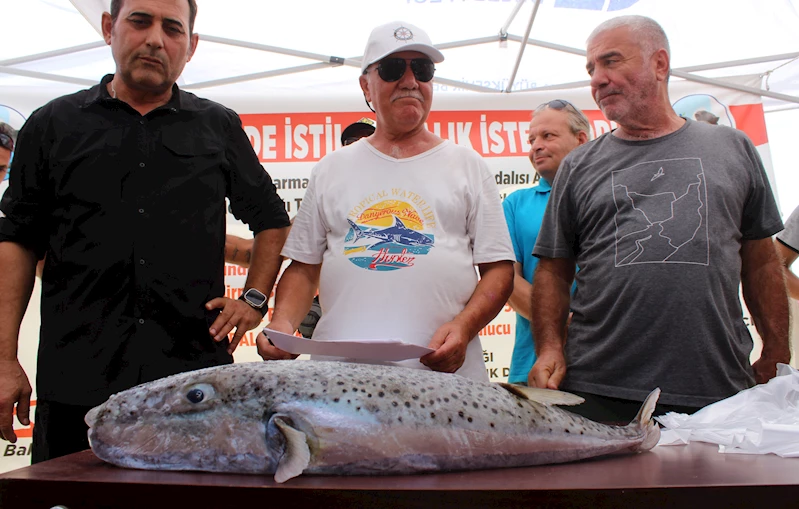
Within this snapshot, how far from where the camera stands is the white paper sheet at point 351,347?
1.24 m

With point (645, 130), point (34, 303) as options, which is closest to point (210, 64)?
point (34, 303)

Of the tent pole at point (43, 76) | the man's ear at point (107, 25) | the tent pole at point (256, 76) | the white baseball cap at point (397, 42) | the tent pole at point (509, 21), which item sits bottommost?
the white baseball cap at point (397, 42)

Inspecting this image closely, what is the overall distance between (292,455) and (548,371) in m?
1.10

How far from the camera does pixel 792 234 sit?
9.64ft

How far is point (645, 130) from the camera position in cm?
214

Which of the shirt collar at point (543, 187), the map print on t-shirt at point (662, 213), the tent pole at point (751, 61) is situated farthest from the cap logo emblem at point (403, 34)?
the tent pole at point (751, 61)

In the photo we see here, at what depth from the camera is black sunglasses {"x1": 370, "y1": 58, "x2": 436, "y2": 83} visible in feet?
6.40

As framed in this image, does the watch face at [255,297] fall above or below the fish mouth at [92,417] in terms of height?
above

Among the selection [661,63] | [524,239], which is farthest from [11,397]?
[661,63]

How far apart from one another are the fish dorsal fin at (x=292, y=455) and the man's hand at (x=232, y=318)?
0.78 metres

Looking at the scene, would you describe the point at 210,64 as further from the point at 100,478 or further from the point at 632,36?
the point at 100,478

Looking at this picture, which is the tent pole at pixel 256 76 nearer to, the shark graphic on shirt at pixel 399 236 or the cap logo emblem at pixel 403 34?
the cap logo emblem at pixel 403 34

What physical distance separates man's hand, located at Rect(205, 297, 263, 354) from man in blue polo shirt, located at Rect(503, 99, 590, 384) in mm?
1249

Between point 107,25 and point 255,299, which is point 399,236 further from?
point 107,25
